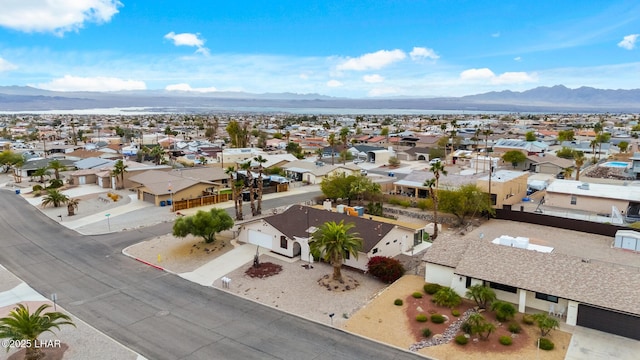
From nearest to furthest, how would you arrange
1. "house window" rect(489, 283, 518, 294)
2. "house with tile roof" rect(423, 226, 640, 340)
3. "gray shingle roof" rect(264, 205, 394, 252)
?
"house with tile roof" rect(423, 226, 640, 340), "house window" rect(489, 283, 518, 294), "gray shingle roof" rect(264, 205, 394, 252)

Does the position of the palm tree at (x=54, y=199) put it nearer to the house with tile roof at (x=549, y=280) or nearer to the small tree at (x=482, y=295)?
the house with tile roof at (x=549, y=280)

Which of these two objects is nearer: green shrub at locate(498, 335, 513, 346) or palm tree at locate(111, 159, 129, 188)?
green shrub at locate(498, 335, 513, 346)

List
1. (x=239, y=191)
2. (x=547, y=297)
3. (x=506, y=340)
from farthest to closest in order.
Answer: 1. (x=239, y=191)
2. (x=547, y=297)
3. (x=506, y=340)

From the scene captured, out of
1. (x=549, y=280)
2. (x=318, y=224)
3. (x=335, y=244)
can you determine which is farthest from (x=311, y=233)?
(x=549, y=280)

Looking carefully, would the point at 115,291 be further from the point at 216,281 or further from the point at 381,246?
the point at 381,246

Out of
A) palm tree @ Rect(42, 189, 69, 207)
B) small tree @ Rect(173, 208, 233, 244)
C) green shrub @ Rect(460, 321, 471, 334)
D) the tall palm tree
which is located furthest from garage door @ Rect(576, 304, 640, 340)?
palm tree @ Rect(42, 189, 69, 207)

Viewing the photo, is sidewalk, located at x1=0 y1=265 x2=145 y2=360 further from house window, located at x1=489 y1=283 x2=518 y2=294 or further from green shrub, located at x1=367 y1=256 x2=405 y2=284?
house window, located at x1=489 y1=283 x2=518 y2=294

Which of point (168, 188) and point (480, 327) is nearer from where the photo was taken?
point (480, 327)

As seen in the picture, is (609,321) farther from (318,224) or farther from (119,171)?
(119,171)
